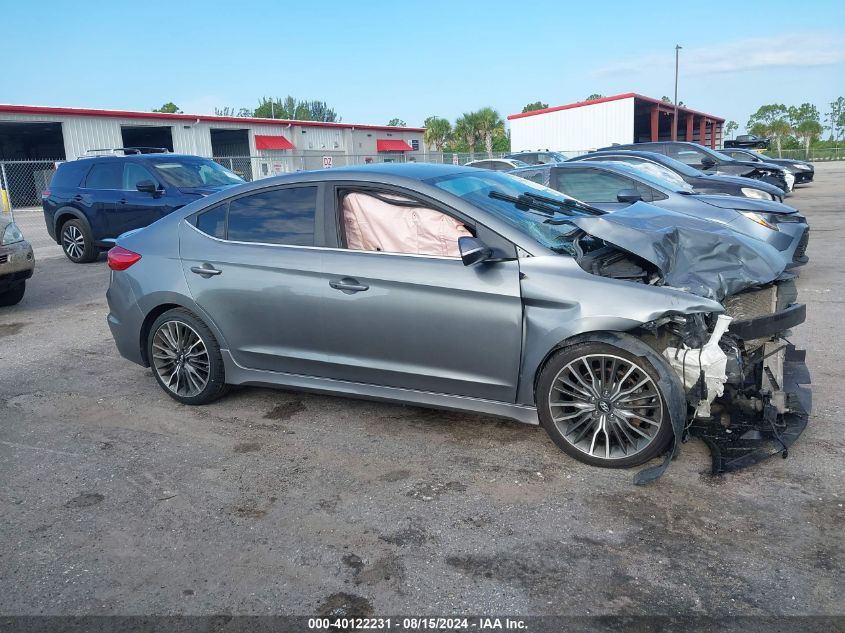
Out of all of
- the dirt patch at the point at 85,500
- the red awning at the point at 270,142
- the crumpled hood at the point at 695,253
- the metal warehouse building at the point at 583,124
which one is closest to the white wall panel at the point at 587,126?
the metal warehouse building at the point at 583,124

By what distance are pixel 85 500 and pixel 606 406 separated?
113 inches

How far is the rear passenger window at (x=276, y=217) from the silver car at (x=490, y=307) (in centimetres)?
1

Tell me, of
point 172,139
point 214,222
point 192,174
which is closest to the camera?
point 214,222

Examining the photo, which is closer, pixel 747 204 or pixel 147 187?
pixel 747 204

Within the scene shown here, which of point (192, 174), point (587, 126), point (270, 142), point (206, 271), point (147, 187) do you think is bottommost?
point (206, 271)

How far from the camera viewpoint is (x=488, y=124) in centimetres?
5456

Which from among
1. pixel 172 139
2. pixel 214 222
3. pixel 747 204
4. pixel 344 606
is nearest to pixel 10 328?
pixel 214 222

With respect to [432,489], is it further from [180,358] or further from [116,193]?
[116,193]

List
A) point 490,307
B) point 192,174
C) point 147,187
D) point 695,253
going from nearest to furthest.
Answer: point 490,307 < point 695,253 < point 147,187 < point 192,174

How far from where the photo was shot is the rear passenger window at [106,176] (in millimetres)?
12242

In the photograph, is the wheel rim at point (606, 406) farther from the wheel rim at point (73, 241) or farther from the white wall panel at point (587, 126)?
the white wall panel at point (587, 126)

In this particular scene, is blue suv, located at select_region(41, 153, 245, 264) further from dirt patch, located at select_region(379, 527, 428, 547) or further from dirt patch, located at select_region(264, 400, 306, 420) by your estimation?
dirt patch, located at select_region(379, 527, 428, 547)

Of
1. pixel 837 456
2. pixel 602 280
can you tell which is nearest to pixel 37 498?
pixel 602 280

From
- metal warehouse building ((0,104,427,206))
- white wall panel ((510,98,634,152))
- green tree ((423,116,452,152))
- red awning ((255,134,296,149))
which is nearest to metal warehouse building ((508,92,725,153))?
white wall panel ((510,98,634,152))
